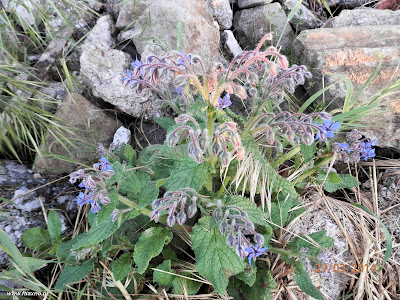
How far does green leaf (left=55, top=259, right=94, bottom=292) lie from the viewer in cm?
189

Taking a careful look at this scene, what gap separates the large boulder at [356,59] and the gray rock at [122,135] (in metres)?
1.50

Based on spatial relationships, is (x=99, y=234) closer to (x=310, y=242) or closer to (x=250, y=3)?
(x=310, y=242)

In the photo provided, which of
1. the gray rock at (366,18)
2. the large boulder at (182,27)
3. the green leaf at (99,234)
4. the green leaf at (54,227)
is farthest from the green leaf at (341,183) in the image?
the green leaf at (54,227)

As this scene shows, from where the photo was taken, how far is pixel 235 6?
320 cm

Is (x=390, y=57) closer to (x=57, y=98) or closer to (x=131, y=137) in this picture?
(x=131, y=137)

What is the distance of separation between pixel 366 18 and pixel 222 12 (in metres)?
1.31

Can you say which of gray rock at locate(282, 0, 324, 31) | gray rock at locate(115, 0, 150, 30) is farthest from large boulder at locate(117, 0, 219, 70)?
gray rock at locate(282, 0, 324, 31)

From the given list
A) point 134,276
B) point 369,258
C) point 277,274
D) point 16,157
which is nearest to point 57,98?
point 16,157

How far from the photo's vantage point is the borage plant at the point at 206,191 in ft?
5.19

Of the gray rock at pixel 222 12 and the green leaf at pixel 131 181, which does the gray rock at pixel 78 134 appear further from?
the gray rock at pixel 222 12

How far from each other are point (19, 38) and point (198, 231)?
2.38 metres

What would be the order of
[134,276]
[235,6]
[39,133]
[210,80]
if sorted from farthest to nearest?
[235,6] → [39,133] → [134,276] → [210,80]

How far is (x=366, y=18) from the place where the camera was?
9.93 ft

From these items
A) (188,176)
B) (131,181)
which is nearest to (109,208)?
(131,181)
